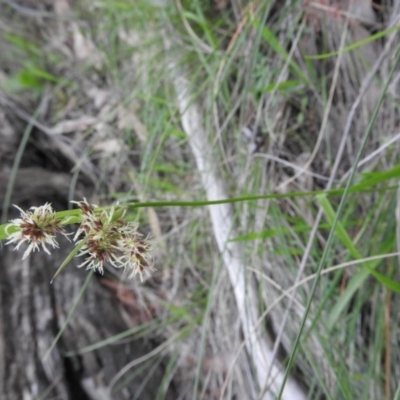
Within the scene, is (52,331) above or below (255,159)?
below

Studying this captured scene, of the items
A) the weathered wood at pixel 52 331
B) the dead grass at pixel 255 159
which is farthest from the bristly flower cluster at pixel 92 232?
the weathered wood at pixel 52 331

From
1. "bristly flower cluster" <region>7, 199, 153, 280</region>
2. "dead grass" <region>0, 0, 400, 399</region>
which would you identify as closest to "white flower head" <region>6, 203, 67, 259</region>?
"bristly flower cluster" <region>7, 199, 153, 280</region>

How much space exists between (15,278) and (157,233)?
38 cm

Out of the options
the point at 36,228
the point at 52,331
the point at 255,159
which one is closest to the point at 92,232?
the point at 36,228

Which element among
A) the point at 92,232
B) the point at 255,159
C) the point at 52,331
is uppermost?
the point at 255,159

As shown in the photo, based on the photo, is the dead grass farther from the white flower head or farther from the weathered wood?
the white flower head

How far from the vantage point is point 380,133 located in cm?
94

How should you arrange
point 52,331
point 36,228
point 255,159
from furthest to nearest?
point 52,331
point 255,159
point 36,228

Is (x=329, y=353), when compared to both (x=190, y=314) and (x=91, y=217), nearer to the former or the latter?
(x=190, y=314)

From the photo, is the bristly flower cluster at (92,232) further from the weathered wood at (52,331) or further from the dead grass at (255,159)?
the weathered wood at (52,331)

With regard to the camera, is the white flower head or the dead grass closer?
the white flower head

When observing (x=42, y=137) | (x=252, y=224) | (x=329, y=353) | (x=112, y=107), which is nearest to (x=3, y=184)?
(x=42, y=137)

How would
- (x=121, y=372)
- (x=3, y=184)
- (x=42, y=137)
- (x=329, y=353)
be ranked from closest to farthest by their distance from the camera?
(x=329, y=353), (x=121, y=372), (x=3, y=184), (x=42, y=137)

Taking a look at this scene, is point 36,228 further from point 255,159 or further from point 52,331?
point 52,331
